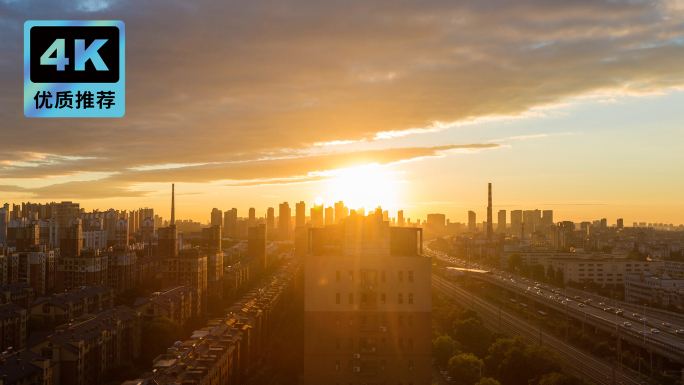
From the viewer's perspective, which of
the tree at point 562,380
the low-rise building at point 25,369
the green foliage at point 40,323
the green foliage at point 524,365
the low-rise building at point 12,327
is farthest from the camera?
the green foliage at point 40,323

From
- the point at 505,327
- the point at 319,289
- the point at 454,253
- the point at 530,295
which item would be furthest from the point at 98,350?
the point at 454,253

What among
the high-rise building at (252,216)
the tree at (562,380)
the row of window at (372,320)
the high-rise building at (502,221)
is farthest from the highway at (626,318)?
the high-rise building at (502,221)

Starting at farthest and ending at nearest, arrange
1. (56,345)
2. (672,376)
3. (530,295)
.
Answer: (530,295), (672,376), (56,345)

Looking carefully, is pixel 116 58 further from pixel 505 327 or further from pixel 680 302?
pixel 680 302

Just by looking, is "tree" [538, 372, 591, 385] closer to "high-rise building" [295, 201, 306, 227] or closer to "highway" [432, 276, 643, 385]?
"highway" [432, 276, 643, 385]

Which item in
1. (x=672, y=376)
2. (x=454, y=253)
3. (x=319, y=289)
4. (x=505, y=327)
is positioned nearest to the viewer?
(x=319, y=289)

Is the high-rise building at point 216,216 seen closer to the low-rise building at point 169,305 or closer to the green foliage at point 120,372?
the low-rise building at point 169,305
